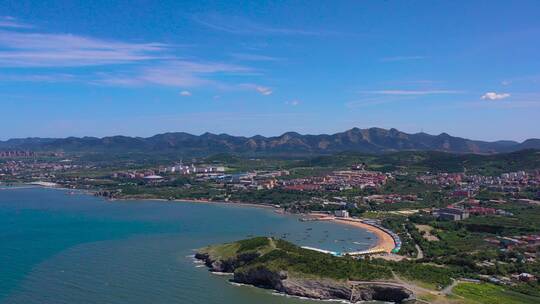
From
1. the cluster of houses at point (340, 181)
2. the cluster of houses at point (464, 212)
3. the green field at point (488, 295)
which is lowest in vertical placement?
the green field at point (488, 295)

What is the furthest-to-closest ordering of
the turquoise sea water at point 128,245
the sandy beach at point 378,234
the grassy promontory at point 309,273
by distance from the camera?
the sandy beach at point 378,234
the turquoise sea water at point 128,245
the grassy promontory at point 309,273

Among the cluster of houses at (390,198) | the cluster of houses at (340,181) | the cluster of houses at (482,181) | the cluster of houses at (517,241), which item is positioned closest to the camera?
the cluster of houses at (517,241)

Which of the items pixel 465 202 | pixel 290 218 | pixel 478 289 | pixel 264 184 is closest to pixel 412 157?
pixel 264 184

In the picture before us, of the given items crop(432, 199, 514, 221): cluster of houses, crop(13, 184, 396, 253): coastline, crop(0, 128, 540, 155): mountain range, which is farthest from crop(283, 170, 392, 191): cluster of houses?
crop(0, 128, 540, 155): mountain range

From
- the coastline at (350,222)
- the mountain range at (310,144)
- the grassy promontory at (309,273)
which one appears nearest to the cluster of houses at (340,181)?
the coastline at (350,222)

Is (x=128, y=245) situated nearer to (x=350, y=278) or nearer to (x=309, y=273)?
(x=309, y=273)

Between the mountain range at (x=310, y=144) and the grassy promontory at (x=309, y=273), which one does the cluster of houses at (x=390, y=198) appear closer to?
the grassy promontory at (x=309, y=273)

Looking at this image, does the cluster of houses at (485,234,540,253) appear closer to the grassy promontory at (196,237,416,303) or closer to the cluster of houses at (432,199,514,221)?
the cluster of houses at (432,199,514,221)

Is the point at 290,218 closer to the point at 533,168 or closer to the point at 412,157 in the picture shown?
the point at 533,168
